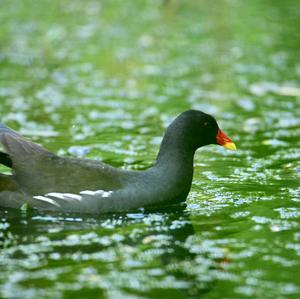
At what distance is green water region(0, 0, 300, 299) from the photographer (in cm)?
686

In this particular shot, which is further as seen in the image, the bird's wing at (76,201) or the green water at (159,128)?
the bird's wing at (76,201)

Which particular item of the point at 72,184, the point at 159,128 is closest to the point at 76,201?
the point at 72,184

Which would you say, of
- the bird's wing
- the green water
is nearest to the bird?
the bird's wing

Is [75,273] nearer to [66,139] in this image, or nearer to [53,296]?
[53,296]

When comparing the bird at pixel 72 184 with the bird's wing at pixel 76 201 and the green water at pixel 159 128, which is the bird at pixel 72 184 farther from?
the green water at pixel 159 128

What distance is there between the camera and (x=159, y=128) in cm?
1352

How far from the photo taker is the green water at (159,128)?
22.5 feet

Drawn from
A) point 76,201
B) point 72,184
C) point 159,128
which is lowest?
point 76,201

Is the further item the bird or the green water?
the bird

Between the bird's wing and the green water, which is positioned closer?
the green water

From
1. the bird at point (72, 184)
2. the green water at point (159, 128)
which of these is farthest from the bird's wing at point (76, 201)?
the green water at point (159, 128)

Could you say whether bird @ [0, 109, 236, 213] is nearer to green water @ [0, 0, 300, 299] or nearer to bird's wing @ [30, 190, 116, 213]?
bird's wing @ [30, 190, 116, 213]

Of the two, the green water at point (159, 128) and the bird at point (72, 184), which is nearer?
the green water at point (159, 128)

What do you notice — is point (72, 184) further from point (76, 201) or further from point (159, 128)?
point (159, 128)
